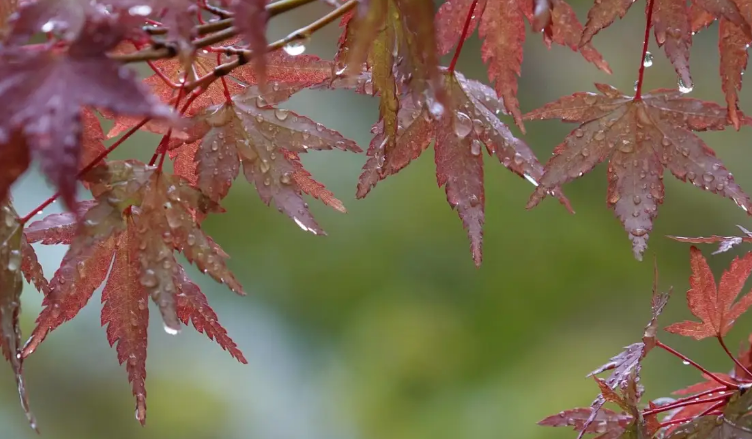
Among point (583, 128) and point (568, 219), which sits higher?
point (583, 128)

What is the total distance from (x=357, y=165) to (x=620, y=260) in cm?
136

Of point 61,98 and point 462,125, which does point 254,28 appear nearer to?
point 61,98

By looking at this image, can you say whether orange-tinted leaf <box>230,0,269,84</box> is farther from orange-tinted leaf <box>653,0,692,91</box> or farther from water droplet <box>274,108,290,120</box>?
orange-tinted leaf <box>653,0,692,91</box>

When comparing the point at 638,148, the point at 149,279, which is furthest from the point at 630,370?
the point at 149,279

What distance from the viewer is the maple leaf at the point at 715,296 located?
27.3 inches

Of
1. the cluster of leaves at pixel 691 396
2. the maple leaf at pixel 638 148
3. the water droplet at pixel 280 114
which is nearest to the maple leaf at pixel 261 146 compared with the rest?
the water droplet at pixel 280 114

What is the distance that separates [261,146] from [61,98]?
0.23 metres

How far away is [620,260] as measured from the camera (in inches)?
124

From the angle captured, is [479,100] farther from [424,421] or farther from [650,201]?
[424,421]

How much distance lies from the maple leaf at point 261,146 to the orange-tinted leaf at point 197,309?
81 mm

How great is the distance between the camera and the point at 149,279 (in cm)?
52

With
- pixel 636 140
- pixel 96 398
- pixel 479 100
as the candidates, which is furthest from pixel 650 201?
pixel 96 398

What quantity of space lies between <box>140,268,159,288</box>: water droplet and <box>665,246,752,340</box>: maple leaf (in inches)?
20.6

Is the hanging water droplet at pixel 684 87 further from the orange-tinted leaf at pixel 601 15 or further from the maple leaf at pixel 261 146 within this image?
the maple leaf at pixel 261 146
